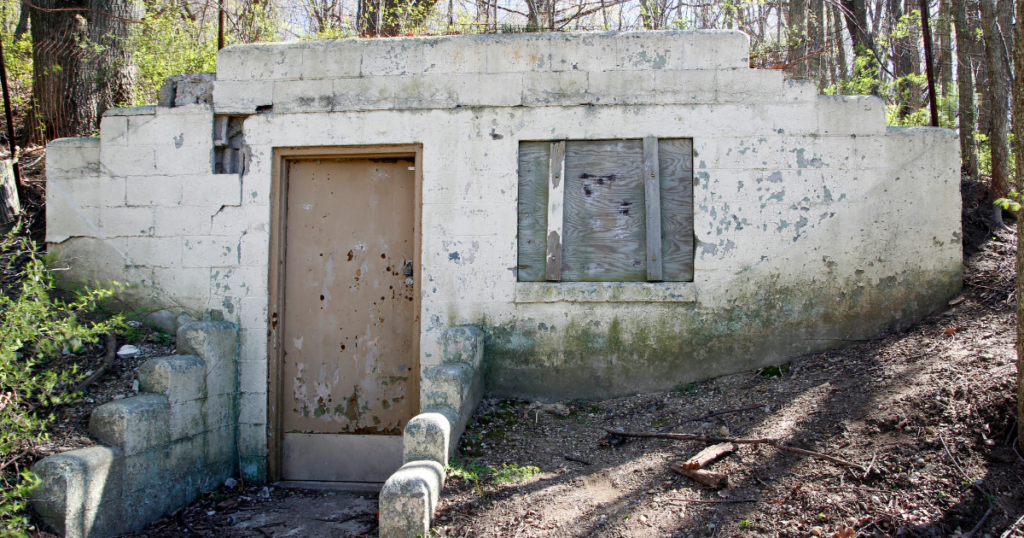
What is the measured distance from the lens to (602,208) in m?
5.28

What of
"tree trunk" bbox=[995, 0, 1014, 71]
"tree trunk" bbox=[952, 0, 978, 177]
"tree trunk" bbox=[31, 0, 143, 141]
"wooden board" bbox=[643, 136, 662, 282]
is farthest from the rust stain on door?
"tree trunk" bbox=[995, 0, 1014, 71]

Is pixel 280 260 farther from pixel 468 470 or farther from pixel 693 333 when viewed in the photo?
pixel 693 333

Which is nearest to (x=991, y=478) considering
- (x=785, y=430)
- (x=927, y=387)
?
(x=927, y=387)

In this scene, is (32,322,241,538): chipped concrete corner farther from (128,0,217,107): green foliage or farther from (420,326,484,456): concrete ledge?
(128,0,217,107): green foliage

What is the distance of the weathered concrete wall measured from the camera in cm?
514

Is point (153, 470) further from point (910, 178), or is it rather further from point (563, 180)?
point (910, 178)

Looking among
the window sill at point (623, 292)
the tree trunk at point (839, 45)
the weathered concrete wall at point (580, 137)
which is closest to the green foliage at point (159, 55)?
the weathered concrete wall at point (580, 137)

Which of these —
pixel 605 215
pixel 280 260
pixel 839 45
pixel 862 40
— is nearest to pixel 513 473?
pixel 605 215

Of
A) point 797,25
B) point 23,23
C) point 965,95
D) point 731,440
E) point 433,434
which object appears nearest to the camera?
point 433,434

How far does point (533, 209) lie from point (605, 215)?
61cm

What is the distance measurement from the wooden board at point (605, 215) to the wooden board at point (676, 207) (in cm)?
18

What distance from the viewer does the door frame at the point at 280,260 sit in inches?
208

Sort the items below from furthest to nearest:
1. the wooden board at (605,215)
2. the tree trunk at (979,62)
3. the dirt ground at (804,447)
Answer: the tree trunk at (979,62), the wooden board at (605,215), the dirt ground at (804,447)

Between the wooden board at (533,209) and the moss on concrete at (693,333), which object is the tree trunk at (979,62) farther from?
the wooden board at (533,209)
